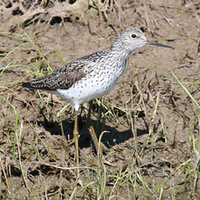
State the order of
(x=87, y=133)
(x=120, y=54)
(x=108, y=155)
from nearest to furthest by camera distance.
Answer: (x=120, y=54) → (x=108, y=155) → (x=87, y=133)

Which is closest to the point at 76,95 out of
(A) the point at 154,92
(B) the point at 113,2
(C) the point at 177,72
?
(A) the point at 154,92

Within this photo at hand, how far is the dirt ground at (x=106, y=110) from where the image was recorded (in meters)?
6.49

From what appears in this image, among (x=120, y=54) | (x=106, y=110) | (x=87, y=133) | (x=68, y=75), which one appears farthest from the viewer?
(x=106, y=110)

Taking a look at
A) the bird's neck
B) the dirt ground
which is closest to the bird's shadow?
the dirt ground

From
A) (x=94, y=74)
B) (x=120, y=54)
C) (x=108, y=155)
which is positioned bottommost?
(x=108, y=155)

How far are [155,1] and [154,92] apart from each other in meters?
2.67

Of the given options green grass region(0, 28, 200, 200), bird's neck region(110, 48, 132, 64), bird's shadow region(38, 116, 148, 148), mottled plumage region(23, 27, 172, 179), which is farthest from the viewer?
bird's shadow region(38, 116, 148, 148)

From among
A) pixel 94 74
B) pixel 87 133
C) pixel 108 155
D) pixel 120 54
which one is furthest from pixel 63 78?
pixel 108 155

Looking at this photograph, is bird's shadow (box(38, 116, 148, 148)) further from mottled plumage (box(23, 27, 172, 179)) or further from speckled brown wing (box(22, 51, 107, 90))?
speckled brown wing (box(22, 51, 107, 90))

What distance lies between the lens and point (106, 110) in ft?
25.4

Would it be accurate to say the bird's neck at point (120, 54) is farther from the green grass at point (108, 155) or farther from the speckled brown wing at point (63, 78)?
the green grass at point (108, 155)

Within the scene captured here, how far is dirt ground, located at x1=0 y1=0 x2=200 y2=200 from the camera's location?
21.3 ft

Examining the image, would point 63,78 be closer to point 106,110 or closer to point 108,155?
point 106,110

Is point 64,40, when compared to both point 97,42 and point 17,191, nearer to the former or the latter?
point 97,42
